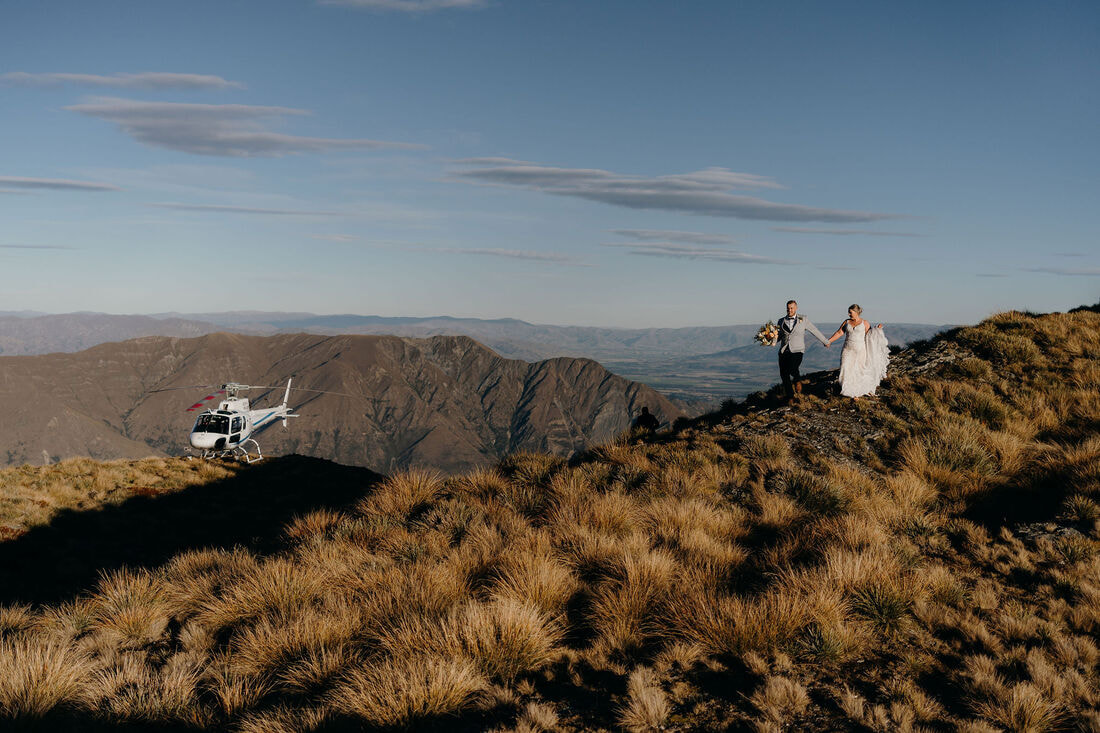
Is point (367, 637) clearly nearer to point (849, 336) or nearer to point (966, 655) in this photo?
point (966, 655)

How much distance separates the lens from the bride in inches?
559

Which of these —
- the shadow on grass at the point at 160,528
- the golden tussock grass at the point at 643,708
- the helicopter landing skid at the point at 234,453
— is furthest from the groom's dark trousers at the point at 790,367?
the helicopter landing skid at the point at 234,453

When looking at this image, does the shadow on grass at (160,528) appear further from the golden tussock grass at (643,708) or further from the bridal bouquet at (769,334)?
the bridal bouquet at (769,334)

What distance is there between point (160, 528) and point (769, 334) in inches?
818

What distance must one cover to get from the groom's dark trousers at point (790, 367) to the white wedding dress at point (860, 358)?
122cm

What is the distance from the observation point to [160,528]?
18.6 meters

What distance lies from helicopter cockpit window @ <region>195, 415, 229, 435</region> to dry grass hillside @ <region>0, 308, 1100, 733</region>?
22436 mm

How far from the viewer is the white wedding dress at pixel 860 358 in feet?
46.6

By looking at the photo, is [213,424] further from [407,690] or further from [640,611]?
[640,611]

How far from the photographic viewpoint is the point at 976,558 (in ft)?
23.6

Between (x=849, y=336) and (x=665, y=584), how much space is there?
10821 mm

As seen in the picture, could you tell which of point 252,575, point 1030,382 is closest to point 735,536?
point 252,575

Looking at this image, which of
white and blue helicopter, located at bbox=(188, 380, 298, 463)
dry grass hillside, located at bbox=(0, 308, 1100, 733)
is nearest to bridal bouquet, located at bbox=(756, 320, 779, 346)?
dry grass hillside, located at bbox=(0, 308, 1100, 733)

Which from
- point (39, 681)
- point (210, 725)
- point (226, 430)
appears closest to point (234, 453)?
point (226, 430)
